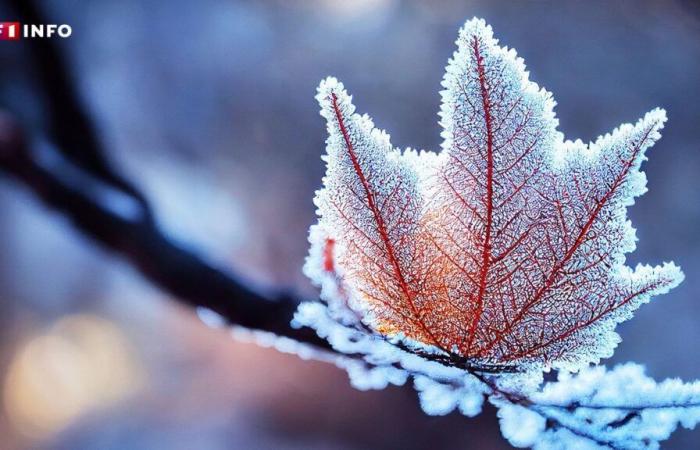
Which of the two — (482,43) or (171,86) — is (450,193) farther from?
(171,86)

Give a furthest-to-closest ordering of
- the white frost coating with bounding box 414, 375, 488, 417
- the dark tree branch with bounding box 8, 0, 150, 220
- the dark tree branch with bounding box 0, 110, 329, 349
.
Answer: the dark tree branch with bounding box 8, 0, 150, 220 < the dark tree branch with bounding box 0, 110, 329, 349 < the white frost coating with bounding box 414, 375, 488, 417

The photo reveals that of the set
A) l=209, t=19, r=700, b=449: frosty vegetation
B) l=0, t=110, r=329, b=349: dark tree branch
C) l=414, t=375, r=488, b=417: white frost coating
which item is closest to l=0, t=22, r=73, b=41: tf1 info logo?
l=0, t=110, r=329, b=349: dark tree branch

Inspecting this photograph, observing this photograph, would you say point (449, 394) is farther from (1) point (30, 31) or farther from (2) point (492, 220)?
(1) point (30, 31)

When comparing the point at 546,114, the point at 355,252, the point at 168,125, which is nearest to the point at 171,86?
the point at 168,125

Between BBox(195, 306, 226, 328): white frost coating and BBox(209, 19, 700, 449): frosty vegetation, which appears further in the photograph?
BBox(195, 306, 226, 328): white frost coating

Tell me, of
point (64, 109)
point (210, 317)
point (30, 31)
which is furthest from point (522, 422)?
point (30, 31)

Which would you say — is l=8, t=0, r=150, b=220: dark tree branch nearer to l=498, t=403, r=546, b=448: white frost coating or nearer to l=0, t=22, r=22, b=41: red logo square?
l=0, t=22, r=22, b=41: red logo square

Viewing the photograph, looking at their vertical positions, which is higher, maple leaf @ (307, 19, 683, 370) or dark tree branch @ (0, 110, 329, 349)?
dark tree branch @ (0, 110, 329, 349)
